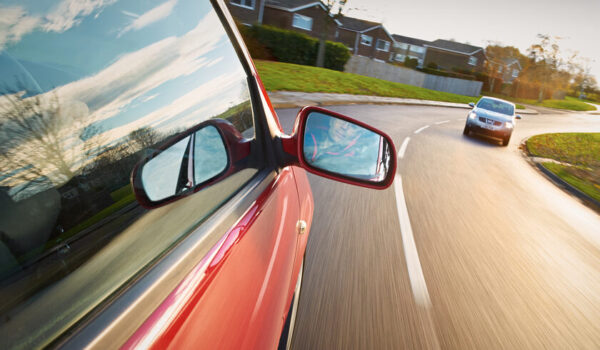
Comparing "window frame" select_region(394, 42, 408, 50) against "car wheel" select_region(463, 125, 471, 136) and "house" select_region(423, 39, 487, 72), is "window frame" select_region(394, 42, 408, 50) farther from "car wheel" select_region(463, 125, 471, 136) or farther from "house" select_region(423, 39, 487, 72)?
"car wheel" select_region(463, 125, 471, 136)

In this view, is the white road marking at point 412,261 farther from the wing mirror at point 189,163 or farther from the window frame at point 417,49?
the window frame at point 417,49

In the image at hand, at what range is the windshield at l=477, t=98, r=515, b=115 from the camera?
581 inches

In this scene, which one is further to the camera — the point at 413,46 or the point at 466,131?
the point at 413,46

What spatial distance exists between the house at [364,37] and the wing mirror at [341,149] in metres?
57.5

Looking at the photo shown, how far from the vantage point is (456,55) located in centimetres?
7150

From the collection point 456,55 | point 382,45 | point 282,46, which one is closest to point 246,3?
point 282,46

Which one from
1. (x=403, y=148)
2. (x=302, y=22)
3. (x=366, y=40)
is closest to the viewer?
(x=403, y=148)

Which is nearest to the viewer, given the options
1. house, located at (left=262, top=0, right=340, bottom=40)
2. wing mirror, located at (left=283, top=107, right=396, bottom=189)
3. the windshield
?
wing mirror, located at (left=283, top=107, right=396, bottom=189)

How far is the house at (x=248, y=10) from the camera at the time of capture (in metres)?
37.5

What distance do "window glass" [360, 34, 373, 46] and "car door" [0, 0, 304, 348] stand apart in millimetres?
60307

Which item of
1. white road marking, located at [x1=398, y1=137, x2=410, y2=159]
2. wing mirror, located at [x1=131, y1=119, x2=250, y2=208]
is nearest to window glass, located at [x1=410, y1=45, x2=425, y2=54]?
white road marking, located at [x1=398, y1=137, x2=410, y2=159]

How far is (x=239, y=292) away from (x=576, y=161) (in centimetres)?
1570

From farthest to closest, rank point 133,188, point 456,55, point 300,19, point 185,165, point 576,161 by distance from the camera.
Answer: point 456,55 < point 300,19 < point 576,161 < point 185,165 < point 133,188

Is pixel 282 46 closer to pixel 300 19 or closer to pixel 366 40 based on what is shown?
pixel 300 19
